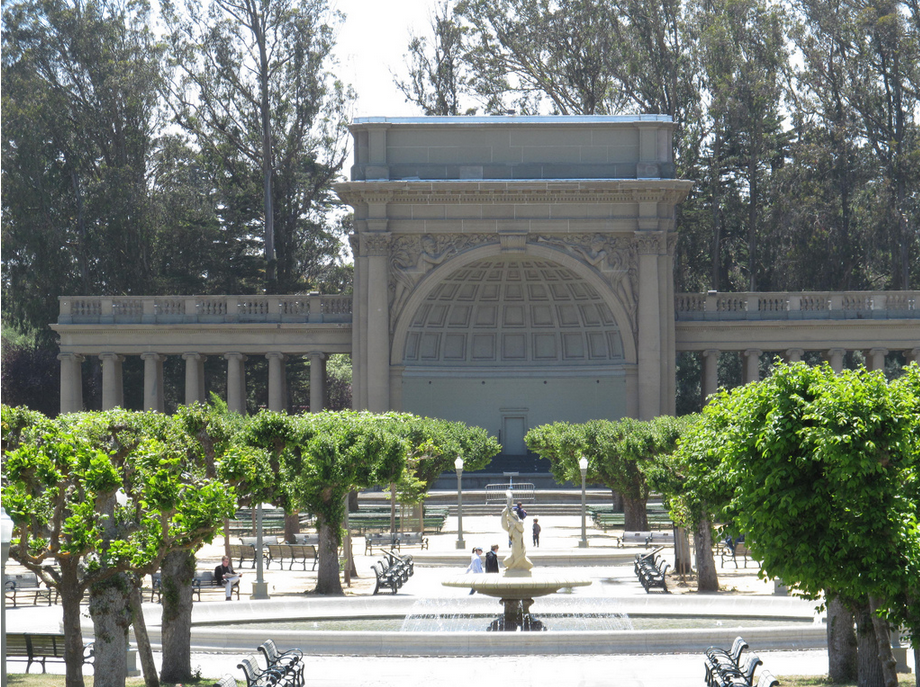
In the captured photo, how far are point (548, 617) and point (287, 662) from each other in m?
7.53

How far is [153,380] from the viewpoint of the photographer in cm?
5769

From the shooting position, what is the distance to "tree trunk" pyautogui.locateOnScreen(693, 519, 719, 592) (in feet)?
96.0

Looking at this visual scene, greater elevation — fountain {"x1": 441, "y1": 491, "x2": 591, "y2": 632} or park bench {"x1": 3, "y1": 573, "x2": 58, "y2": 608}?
fountain {"x1": 441, "y1": 491, "x2": 591, "y2": 632}

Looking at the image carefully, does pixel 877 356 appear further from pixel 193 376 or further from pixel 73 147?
pixel 73 147

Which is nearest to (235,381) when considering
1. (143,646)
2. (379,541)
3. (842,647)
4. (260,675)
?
(379,541)

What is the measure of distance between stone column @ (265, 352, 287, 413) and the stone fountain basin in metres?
34.0

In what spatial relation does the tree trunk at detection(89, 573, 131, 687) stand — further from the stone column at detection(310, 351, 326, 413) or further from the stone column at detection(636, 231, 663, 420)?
the stone column at detection(636, 231, 663, 420)

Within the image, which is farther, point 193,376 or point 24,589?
point 193,376

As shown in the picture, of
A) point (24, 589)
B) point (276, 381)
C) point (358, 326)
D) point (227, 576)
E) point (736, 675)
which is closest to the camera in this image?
point (736, 675)

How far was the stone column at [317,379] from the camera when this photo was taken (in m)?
56.8

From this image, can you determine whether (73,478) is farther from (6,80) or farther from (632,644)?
(6,80)

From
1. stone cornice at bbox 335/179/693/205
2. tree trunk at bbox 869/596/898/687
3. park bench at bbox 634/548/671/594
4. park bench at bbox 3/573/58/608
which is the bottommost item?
park bench at bbox 3/573/58/608

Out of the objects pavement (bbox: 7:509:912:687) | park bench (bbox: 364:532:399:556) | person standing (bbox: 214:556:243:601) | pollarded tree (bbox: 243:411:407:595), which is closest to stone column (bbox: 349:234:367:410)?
pavement (bbox: 7:509:912:687)

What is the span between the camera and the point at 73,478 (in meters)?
16.6
